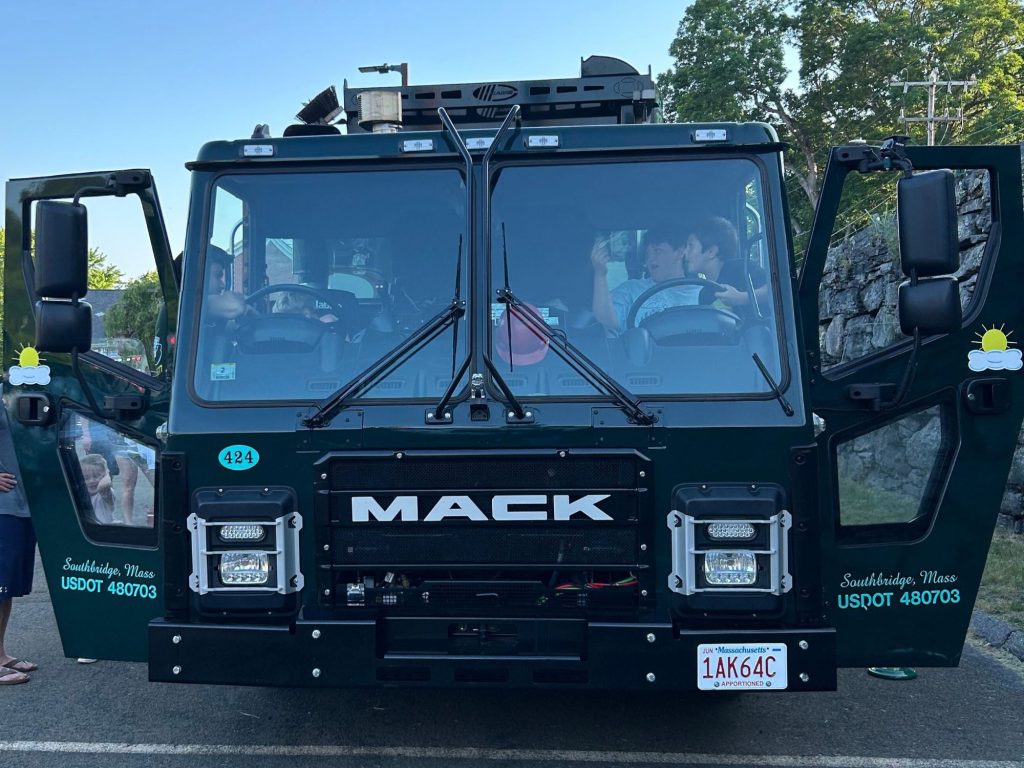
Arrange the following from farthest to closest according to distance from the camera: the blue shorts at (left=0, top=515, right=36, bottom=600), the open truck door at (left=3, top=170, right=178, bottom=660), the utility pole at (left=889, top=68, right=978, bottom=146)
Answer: the utility pole at (left=889, top=68, right=978, bottom=146) < the blue shorts at (left=0, top=515, right=36, bottom=600) < the open truck door at (left=3, top=170, right=178, bottom=660)

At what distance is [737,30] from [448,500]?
1183 inches

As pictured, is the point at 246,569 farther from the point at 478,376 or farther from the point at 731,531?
the point at 731,531

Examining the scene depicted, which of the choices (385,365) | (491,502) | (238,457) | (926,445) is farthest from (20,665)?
(926,445)

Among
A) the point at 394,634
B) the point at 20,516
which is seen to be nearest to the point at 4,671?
the point at 20,516

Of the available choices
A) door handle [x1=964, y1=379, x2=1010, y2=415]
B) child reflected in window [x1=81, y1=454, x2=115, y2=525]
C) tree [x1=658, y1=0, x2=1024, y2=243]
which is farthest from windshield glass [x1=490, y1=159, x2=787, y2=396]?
tree [x1=658, y1=0, x2=1024, y2=243]

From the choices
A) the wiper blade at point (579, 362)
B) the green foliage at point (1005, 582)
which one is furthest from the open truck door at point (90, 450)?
the green foliage at point (1005, 582)

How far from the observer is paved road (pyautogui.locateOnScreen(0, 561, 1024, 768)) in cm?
427

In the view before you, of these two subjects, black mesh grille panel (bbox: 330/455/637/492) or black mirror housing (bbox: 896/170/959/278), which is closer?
black mirror housing (bbox: 896/170/959/278)

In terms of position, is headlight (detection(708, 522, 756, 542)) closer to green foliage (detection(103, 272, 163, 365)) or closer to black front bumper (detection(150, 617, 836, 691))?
black front bumper (detection(150, 617, 836, 691))

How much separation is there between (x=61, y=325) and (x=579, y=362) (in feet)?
6.44

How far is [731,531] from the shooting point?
368 cm

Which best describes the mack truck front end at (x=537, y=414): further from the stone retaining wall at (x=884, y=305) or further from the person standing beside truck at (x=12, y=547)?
the person standing beside truck at (x=12, y=547)

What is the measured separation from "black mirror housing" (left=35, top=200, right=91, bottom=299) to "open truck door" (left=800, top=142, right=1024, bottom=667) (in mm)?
2750

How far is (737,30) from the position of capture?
30.9 m
